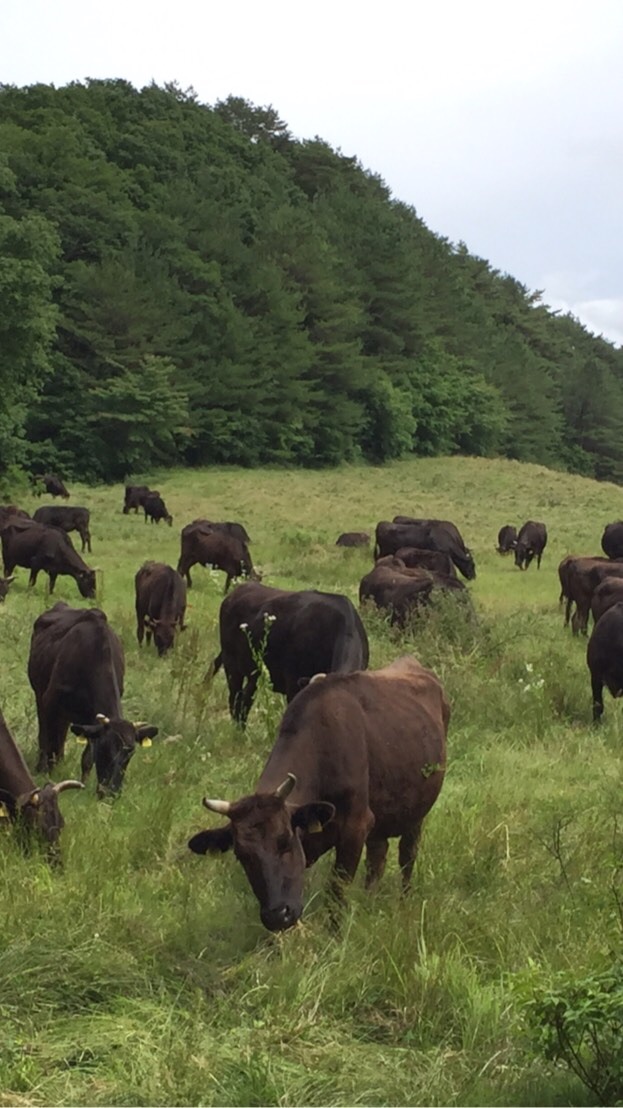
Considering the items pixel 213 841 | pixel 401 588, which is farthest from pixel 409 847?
pixel 401 588

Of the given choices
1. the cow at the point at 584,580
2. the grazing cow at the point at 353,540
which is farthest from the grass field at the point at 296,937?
the grazing cow at the point at 353,540

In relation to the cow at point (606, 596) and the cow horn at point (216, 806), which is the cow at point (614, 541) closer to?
the cow at point (606, 596)

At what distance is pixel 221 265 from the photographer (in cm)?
5991

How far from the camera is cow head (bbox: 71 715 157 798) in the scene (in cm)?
768

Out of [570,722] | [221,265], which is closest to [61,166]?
[221,265]

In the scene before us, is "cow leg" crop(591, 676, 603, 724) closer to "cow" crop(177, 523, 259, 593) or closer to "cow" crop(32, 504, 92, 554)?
"cow" crop(177, 523, 259, 593)

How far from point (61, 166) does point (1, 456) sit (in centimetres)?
2166

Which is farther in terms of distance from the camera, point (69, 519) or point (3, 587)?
point (69, 519)

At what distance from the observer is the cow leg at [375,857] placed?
6.34 m

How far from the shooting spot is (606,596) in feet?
46.5

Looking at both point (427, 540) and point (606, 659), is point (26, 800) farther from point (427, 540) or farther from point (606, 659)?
point (427, 540)

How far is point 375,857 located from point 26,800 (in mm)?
2169

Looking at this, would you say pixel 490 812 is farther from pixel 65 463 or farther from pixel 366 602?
pixel 65 463

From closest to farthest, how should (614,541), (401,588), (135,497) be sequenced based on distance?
1. (401,588)
2. (614,541)
3. (135,497)
